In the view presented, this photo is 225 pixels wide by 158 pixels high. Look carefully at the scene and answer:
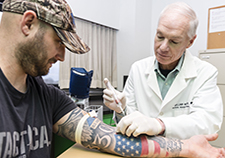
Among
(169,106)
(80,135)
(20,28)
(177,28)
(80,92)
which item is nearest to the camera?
(20,28)

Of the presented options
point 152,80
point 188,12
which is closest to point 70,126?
point 152,80

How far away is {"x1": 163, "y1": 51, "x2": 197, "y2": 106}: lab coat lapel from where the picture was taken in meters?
1.25

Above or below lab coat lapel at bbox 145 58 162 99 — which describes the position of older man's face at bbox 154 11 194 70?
above

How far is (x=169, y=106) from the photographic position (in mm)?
1268

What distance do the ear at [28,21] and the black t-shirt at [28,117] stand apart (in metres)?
0.19

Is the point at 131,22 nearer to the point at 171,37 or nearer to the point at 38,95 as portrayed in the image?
the point at 171,37

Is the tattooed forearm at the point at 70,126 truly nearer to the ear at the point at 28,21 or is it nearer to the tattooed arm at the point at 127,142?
the tattooed arm at the point at 127,142

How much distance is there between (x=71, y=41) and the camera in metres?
0.78

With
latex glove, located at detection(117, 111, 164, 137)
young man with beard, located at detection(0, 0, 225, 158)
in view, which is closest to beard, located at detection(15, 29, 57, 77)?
young man with beard, located at detection(0, 0, 225, 158)

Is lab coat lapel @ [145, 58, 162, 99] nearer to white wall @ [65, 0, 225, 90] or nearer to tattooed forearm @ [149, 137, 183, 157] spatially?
tattooed forearm @ [149, 137, 183, 157]

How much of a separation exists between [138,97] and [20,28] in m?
0.98

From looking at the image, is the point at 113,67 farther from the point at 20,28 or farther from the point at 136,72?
the point at 20,28

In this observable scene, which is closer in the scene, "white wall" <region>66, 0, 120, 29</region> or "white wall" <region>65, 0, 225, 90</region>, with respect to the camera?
"white wall" <region>66, 0, 120, 29</region>

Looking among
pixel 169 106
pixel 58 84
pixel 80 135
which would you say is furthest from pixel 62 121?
pixel 58 84
